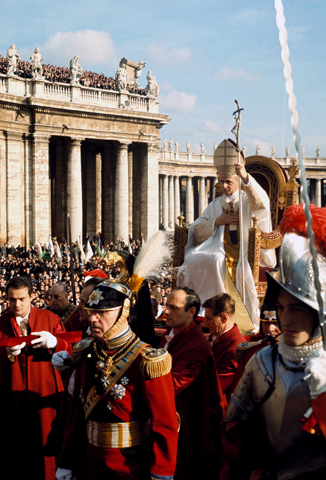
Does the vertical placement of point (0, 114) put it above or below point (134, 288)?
above

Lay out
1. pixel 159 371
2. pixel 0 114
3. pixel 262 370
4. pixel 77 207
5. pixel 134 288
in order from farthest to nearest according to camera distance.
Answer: pixel 77 207 → pixel 0 114 → pixel 134 288 → pixel 159 371 → pixel 262 370

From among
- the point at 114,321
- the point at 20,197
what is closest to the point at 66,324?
the point at 114,321

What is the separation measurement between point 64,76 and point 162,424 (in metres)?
30.9

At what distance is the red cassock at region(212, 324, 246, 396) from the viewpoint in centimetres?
484

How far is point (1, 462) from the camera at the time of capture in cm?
540

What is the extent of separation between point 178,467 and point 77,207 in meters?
27.4

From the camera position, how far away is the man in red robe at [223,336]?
4.85 meters

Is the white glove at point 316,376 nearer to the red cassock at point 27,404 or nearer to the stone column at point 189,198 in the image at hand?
the red cassock at point 27,404

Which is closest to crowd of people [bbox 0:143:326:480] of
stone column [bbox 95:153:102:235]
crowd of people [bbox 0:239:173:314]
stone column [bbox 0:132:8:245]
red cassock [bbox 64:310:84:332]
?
red cassock [bbox 64:310:84:332]

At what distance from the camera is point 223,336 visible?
4.95 m

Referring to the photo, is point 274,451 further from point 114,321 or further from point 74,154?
point 74,154

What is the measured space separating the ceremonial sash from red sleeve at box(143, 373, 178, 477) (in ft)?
0.60

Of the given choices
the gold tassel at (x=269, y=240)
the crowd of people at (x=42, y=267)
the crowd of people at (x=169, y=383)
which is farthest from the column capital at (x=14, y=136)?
the crowd of people at (x=169, y=383)

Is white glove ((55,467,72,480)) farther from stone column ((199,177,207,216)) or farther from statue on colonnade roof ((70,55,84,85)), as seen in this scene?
stone column ((199,177,207,216))
